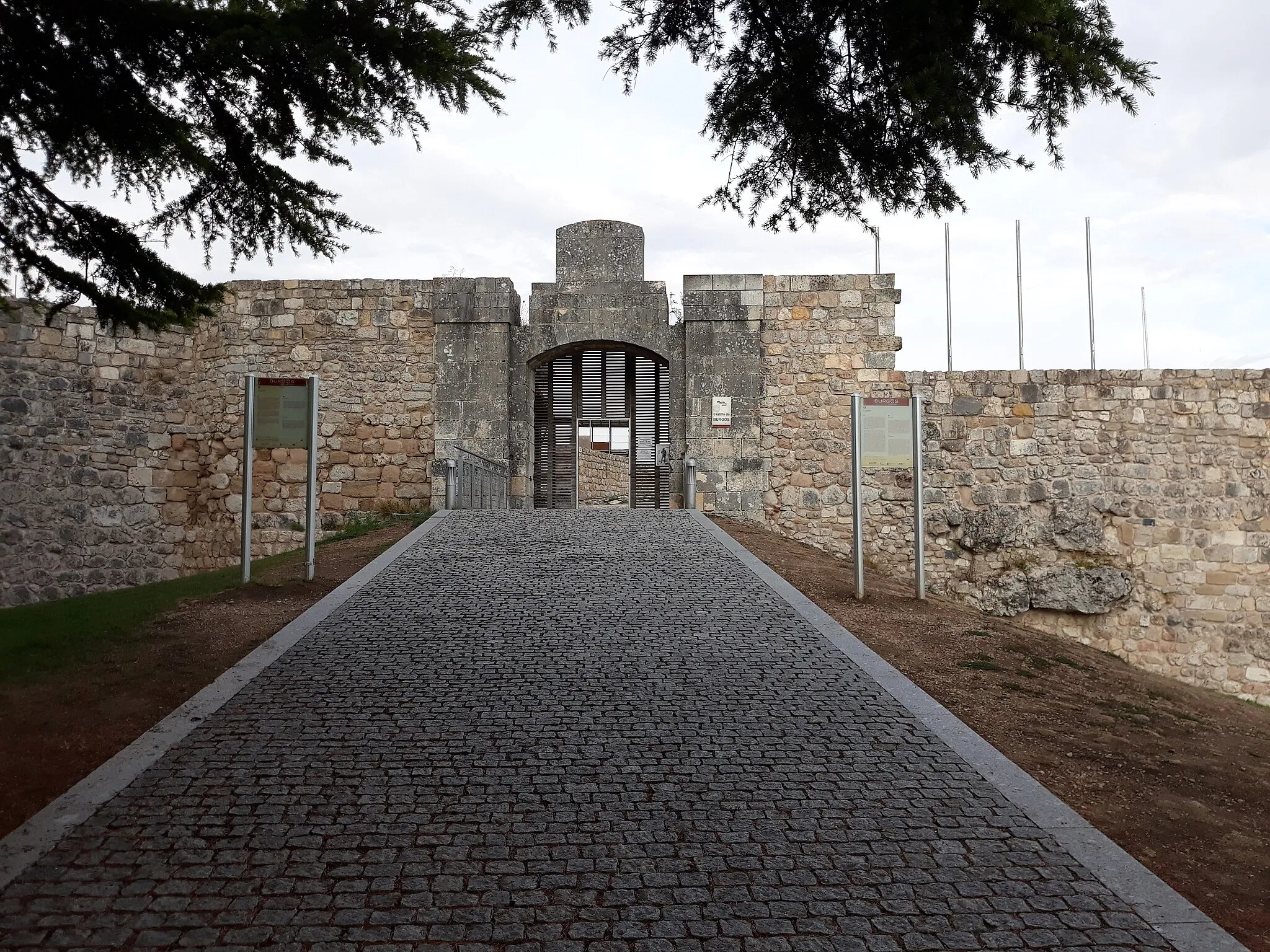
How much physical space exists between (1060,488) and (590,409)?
22.2 ft

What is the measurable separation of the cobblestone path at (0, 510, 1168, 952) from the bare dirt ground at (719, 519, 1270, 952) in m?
0.47

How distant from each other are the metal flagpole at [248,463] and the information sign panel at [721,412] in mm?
6774

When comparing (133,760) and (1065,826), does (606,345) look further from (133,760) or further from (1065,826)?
(1065,826)

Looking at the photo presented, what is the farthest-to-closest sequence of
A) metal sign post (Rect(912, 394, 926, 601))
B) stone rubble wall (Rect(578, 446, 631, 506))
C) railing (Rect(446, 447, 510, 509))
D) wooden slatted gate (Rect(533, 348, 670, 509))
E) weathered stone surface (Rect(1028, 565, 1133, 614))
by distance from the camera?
stone rubble wall (Rect(578, 446, 631, 506))
wooden slatted gate (Rect(533, 348, 670, 509))
weathered stone surface (Rect(1028, 565, 1133, 614))
railing (Rect(446, 447, 510, 509))
metal sign post (Rect(912, 394, 926, 601))

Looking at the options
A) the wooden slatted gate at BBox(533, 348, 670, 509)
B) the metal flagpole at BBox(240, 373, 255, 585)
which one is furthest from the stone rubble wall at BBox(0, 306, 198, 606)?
the metal flagpole at BBox(240, 373, 255, 585)

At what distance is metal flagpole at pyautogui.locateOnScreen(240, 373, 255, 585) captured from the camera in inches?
350

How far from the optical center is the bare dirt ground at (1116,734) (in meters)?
3.99

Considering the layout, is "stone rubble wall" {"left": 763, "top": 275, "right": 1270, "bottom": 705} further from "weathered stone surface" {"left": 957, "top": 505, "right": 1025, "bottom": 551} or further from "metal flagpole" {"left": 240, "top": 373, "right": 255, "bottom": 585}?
"metal flagpole" {"left": 240, "top": 373, "right": 255, "bottom": 585}

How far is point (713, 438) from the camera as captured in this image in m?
14.1

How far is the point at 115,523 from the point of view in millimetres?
13734

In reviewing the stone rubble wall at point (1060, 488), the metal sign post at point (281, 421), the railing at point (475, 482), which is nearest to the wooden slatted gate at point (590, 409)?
the railing at point (475, 482)

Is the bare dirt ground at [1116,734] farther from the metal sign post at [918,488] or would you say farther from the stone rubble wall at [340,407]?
the stone rubble wall at [340,407]

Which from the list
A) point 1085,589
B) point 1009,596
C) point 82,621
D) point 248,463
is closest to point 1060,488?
point 1085,589

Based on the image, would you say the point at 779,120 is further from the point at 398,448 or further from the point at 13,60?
the point at 398,448
